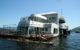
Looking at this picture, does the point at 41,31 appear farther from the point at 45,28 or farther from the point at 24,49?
the point at 24,49

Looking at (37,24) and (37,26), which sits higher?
(37,24)

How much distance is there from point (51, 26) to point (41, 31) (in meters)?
3.75

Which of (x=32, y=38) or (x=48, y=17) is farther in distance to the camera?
(x=48, y=17)

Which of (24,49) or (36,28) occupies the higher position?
(36,28)

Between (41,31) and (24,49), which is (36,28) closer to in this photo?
(41,31)

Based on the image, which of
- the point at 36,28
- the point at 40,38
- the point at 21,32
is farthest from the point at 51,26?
the point at 40,38

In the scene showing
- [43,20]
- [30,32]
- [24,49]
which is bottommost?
[24,49]

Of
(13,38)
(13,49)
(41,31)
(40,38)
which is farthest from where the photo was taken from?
(41,31)

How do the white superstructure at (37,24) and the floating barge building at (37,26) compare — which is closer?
the floating barge building at (37,26)

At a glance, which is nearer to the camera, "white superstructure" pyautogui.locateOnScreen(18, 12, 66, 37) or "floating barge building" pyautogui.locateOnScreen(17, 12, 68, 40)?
"floating barge building" pyautogui.locateOnScreen(17, 12, 68, 40)

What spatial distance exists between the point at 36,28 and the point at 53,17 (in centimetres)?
1288

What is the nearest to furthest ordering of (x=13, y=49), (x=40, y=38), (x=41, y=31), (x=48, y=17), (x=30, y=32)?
(x=13, y=49) → (x=40, y=38) → (x=30, y=32) → (x=41, y=31) → (x=48, y=17)

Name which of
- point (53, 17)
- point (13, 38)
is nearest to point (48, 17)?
point (53, 17)

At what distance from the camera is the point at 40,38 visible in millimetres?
35844
